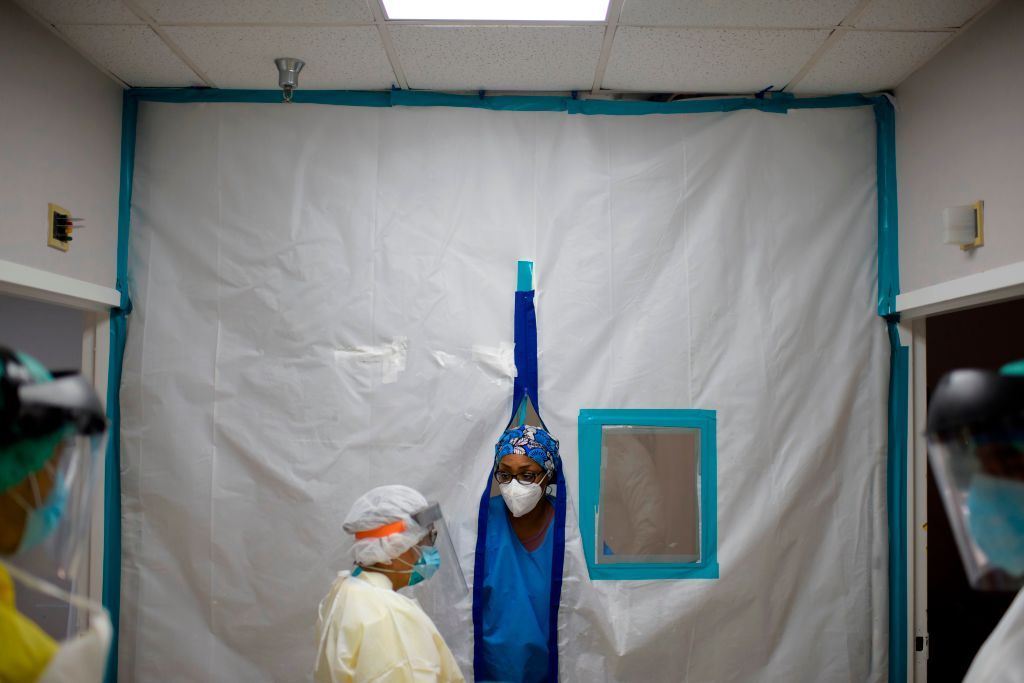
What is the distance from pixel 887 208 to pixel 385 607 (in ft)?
7.64

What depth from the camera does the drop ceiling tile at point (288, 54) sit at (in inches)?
98.7

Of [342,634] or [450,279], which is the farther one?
[450,279]

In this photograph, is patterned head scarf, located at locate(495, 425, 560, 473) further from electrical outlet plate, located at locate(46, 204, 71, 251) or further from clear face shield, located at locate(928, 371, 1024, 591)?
electrical outlet plate, located at locate(46, 204, 71, 251)

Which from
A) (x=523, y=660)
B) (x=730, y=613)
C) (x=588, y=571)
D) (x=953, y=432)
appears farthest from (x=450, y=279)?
(x=953, y=432)

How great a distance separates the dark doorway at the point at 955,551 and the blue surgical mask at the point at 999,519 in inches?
114

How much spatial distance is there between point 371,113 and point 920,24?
1911 mm

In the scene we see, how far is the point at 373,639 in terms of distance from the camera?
1.93 m

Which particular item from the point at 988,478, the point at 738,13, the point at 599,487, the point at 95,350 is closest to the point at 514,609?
the point at 599,487

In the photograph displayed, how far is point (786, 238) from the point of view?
9.77 ft

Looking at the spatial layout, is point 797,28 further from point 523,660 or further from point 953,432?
point 523,660

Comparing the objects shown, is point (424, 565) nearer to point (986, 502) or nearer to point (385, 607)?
point (385, 607)

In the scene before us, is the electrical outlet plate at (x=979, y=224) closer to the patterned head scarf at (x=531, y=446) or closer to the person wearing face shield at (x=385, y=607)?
the patterned head scarf at (x=531, y=446)

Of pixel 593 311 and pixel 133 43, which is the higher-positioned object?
pixel 133 43

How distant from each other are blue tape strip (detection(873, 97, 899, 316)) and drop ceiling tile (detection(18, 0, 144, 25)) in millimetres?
2662
